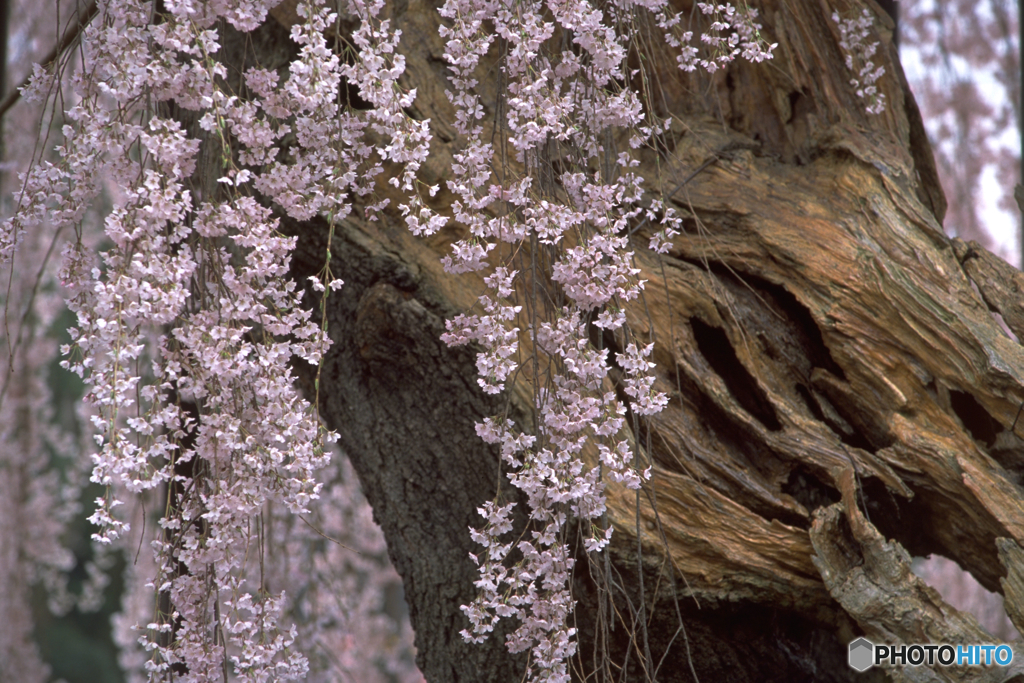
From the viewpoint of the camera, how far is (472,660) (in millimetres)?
1771

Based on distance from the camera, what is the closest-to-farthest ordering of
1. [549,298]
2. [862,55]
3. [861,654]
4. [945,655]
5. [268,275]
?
[268,275]
[549,298]
[945,655]
[861,654]
[862,55]

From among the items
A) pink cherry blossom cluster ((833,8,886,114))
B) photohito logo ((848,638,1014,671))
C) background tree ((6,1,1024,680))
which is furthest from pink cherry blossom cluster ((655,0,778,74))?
photohito logo ((848,638,1014,671))

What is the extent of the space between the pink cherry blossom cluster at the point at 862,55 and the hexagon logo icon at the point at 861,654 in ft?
4.38

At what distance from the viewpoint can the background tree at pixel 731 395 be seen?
1676 millimetres

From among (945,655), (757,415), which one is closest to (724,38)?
(757,415)

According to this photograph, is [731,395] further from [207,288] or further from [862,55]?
[207,288]

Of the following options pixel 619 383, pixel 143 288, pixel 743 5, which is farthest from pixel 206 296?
pixel 743 5

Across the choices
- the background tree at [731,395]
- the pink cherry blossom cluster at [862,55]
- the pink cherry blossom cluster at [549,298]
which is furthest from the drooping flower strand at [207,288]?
the pink cherry blossom cluster at [862,55]

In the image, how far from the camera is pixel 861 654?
5.57 feet

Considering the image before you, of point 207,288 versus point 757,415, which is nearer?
point 207,288

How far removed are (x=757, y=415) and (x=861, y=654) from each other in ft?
1.86

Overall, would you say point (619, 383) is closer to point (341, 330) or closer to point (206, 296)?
point (341, 330)

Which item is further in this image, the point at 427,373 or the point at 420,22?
the point at 420,22

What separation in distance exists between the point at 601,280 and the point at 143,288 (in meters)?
0.76
